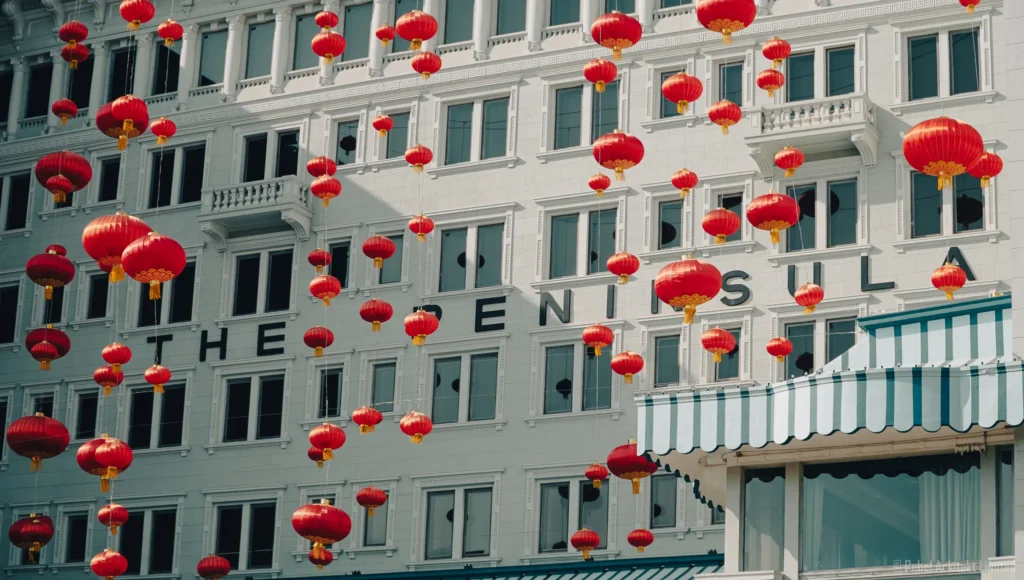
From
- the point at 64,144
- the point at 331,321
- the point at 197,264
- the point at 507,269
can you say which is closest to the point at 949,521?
the point at 507,269

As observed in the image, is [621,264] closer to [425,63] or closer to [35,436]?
[425,63]

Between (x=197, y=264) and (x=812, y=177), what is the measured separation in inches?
743

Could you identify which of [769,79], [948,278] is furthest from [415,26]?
[948,278]

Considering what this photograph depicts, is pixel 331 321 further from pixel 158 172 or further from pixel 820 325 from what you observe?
pixel 820 325

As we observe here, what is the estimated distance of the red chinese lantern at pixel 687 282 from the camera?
31578 millimetres

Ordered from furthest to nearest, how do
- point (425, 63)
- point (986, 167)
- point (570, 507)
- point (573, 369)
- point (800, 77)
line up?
point (573, 369) < point (800, 77) < point (570, 507) < point (425, 63) < point (986, 167)

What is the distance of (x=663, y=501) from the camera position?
45.2 meters

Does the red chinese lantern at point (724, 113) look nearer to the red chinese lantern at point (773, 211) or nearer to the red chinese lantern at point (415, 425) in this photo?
the red chinese lantern at point (773, 211)

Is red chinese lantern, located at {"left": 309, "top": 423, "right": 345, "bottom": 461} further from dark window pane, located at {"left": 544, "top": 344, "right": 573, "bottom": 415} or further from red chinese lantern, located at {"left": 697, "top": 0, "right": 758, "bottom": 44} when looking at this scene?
red chinese lantern, located at {"left": 697, "top": 0, "right": 758, "bottom": 44}

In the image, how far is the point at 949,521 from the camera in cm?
2450

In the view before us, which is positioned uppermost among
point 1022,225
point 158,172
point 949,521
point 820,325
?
point 158,172

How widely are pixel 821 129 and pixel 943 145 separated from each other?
14988 mm

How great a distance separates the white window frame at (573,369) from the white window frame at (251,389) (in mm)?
7507

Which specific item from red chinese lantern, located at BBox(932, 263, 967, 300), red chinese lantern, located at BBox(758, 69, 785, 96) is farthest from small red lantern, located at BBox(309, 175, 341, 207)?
red chinese lantern, located at BBox(932, 263, 967, 300)
